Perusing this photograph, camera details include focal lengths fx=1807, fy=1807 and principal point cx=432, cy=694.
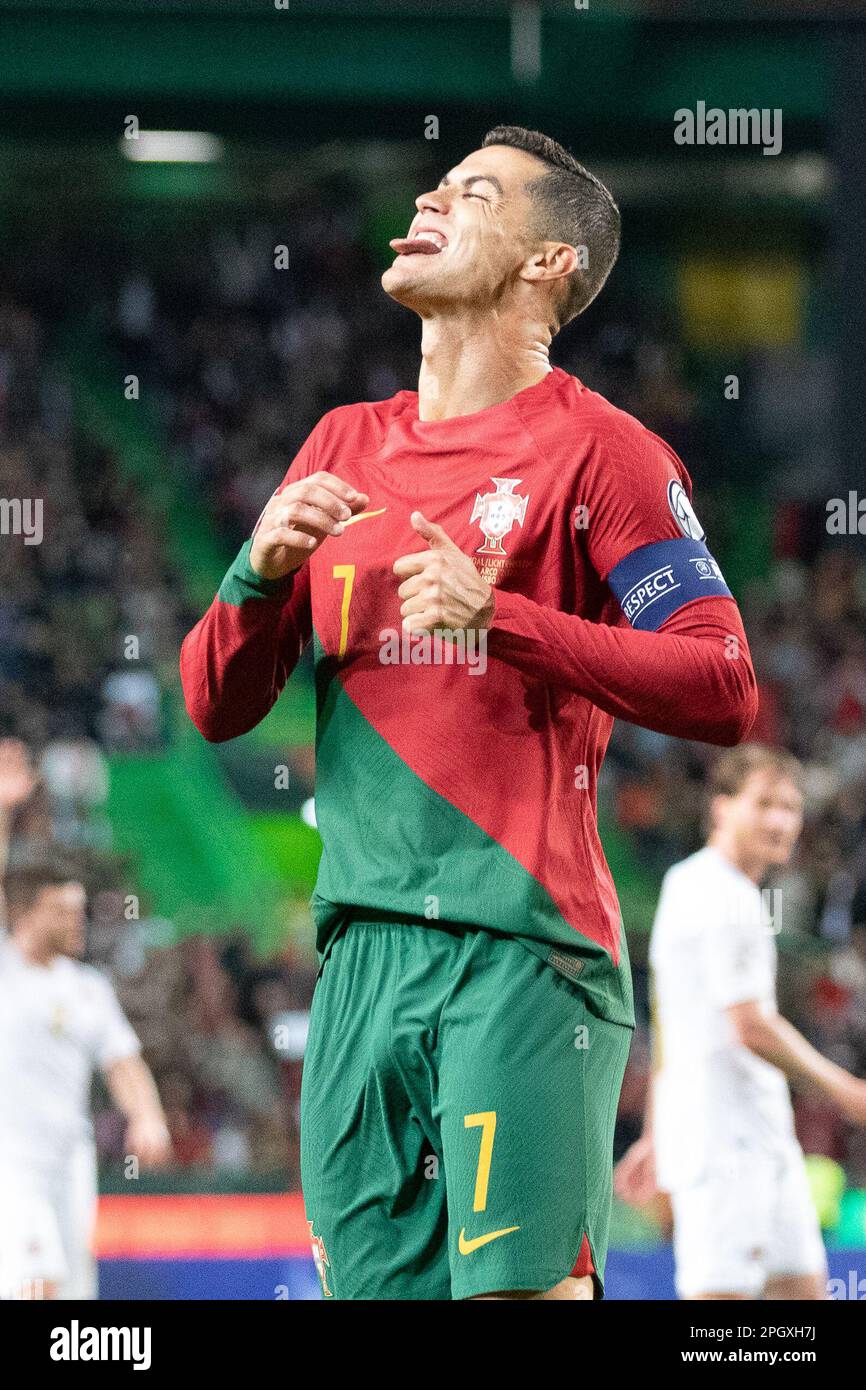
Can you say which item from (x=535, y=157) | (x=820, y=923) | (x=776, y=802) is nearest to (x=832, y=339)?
(x=820, y=923)

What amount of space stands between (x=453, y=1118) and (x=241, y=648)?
0.62m

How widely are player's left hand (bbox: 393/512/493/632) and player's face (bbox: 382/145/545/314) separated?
17.4 inches

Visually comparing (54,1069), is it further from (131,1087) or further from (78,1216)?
(78,1216)

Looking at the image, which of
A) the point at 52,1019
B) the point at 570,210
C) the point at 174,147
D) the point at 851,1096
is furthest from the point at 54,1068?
the point at 174,147

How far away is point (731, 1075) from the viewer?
15.1 ft

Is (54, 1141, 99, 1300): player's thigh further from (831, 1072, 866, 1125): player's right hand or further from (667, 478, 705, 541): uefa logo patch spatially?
(667, 478, 705, 541): uefa logo patch

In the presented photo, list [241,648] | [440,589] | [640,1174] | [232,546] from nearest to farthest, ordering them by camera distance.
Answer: [440,589] → [241,648] → [640,1174] → [232,546]

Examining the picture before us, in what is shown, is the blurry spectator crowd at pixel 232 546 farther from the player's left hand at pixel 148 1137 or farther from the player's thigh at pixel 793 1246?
the player's thigh at pixel 793 1246

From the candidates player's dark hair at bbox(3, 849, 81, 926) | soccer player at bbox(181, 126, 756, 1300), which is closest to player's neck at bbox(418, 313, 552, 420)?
soccer player at bbox(181, 126, 756, 1300)

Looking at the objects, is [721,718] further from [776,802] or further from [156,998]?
[156,998]

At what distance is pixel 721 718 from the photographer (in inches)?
83.0

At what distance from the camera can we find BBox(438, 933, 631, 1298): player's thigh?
6.53ft

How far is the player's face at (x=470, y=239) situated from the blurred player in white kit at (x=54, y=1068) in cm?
304

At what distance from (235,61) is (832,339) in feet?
12.7
